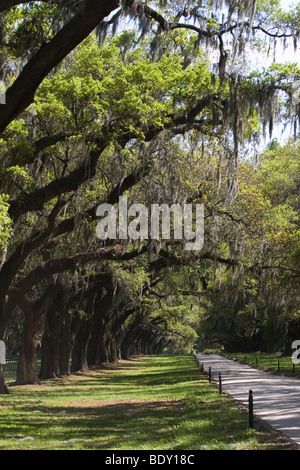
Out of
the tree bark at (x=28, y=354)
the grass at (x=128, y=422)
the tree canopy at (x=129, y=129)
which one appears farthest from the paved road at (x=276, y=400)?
the tree bark at (x=28, y=354)

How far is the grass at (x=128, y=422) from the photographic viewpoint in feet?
34.3

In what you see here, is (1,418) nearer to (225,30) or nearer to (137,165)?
(137,165)

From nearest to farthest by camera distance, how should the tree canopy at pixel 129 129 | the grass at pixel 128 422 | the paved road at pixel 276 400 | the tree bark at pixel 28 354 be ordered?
the grass at pixel 128 422, the paved road at pixel 276 400, the tree canopy at pixel 129 129, the tree bark at pixel 28 354

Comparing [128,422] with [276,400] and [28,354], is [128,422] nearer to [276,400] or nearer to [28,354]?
[276,400]

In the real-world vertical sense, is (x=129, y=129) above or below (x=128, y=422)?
above

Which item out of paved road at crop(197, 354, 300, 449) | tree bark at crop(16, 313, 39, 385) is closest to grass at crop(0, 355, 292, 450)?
paved road at crop(197, 354, 300, 449)

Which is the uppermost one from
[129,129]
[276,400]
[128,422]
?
[129,129]

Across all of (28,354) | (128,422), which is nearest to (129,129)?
(128,422)

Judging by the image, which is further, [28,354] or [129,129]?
[28,354]

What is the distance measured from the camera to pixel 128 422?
1451 cm

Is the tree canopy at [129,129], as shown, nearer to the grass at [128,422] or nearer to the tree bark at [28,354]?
the tree bark at [28,354]

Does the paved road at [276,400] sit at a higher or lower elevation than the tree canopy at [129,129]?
lower

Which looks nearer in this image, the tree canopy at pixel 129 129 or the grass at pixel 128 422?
the grass at pixel 128 422

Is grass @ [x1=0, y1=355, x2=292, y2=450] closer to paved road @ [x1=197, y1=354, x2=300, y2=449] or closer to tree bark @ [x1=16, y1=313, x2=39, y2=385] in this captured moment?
paved road @ [x1=197, y1=354, x2=300, y2=449]
